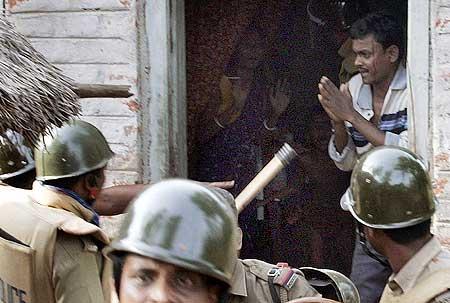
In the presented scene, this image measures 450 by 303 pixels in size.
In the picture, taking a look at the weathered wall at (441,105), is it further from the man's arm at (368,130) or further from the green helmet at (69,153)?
the green helmet at (69,153)

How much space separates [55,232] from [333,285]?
3.66 feet

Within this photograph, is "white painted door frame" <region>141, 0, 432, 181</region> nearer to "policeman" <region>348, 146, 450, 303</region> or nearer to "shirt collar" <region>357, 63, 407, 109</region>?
"shirt collar" <region>357, 63, 407, 109</region>

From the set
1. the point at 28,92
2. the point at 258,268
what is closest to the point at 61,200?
the point at 28,92

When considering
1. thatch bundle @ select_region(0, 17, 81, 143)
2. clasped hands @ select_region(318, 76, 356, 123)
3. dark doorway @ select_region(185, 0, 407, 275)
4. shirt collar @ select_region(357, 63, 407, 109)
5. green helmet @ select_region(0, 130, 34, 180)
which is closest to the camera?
thatch bundle @ select_region(0, 17, 81, 143)

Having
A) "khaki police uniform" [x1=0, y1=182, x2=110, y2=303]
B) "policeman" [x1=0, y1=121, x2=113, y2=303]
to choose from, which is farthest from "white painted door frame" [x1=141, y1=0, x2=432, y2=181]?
"khaki police uniform" [x1=0, y1=182, x2=110, y2=303]

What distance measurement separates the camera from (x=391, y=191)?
11.4ft

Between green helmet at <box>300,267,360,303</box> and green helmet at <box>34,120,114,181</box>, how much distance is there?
1021 mm

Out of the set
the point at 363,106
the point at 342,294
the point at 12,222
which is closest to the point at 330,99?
the point at 363,106

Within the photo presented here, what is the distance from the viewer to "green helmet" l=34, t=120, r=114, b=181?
3990 millimetres

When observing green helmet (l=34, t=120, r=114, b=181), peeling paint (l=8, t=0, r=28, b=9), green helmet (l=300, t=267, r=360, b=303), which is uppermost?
peeling paint (l=8, t=0, r=28, b=9)

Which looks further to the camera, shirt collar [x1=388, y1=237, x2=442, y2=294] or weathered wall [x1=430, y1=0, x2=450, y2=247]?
weathered wall [x1=430, y1=0, x2=450, y2=247]

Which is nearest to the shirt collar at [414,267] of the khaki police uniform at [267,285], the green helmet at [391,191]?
the green helmet at [391,191]

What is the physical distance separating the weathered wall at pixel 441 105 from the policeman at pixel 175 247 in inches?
110

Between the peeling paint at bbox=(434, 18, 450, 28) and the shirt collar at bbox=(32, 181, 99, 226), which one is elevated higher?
the peeling paint at bbox=(434, 18, 450, 28)
